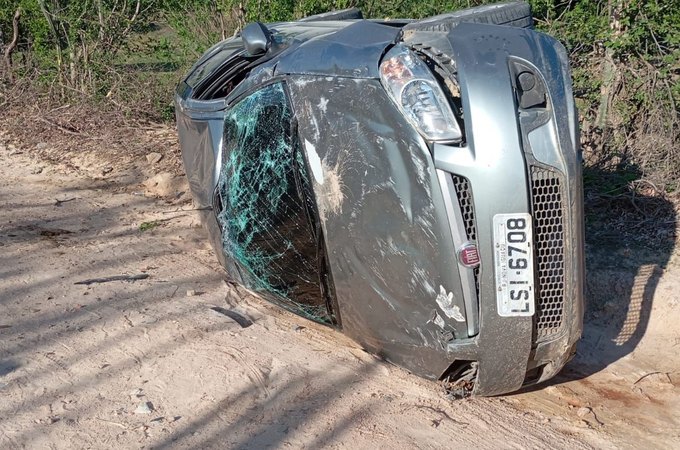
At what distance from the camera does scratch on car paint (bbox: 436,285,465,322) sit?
13.1ft

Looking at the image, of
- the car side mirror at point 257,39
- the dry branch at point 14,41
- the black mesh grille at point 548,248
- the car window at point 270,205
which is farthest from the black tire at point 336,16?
the dry branch at point 14,41

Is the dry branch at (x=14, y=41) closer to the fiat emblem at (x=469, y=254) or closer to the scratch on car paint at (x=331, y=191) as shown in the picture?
the scratch on car paint at (x=331, y=191)

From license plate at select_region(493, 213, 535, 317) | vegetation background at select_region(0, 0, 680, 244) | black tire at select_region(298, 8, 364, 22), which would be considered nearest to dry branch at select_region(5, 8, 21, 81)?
vegetation background at select_region(0, 0, 680, 244)

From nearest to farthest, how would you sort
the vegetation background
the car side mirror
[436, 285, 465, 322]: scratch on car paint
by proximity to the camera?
[436, 285, 465, 322]: scratch on car paint, the car side mirror, the vegetation background

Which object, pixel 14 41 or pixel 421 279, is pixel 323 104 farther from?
pixel 14 41

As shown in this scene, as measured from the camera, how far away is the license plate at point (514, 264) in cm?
384

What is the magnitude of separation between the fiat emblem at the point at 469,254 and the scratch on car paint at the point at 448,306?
171 mm

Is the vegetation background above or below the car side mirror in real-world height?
below

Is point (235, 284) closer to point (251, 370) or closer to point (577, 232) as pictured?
point (251, 370)

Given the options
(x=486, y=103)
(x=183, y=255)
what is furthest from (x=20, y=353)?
(x=486, y=103)

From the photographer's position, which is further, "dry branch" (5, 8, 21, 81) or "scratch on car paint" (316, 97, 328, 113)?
"dry branch" (5, 8, 21, 81)

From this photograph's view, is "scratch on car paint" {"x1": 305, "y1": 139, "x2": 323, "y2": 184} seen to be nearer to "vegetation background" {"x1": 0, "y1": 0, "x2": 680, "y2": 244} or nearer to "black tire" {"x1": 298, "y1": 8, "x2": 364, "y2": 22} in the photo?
"black tire" {"x1": 298, "y1": 8, "x2": 364, "y2": 22}

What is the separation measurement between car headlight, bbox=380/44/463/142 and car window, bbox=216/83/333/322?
26.8 inches

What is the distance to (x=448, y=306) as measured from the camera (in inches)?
158
